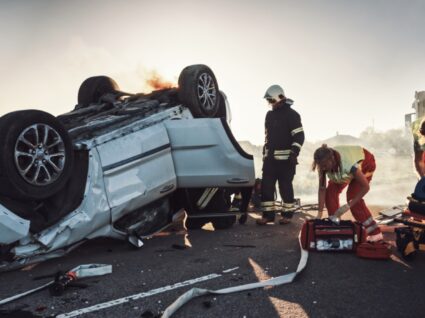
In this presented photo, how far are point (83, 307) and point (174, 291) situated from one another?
621 millimetres

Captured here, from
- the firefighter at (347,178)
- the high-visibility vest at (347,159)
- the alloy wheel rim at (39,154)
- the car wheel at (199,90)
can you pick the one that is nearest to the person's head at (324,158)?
the firefighter at (347,178)

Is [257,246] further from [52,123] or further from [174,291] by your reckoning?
[52,123]

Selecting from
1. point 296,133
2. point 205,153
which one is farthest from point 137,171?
point 296,133

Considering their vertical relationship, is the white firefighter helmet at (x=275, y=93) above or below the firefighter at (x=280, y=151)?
above

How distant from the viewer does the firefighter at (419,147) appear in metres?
4.68

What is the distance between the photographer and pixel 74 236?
395 centimetres

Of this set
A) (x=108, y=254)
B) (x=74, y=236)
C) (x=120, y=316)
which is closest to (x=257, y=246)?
(x=108, y=254)

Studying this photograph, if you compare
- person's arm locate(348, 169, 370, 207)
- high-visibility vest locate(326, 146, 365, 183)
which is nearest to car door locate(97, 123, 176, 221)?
high-visibility vest locate(326, 146, 365, 183)

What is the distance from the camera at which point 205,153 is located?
5066 millimetres

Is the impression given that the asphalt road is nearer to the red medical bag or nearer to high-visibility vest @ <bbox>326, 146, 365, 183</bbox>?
the red medical bag

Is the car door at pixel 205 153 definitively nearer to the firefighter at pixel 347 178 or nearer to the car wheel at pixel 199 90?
Result: the car wheel at pixel 199 90

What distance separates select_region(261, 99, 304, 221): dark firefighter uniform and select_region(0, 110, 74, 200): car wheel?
3.24m

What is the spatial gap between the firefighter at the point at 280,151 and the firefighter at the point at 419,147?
165 centimetres

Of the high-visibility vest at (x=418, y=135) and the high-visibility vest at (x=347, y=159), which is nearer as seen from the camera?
the high-visibility vest at (x=347, y=159)
